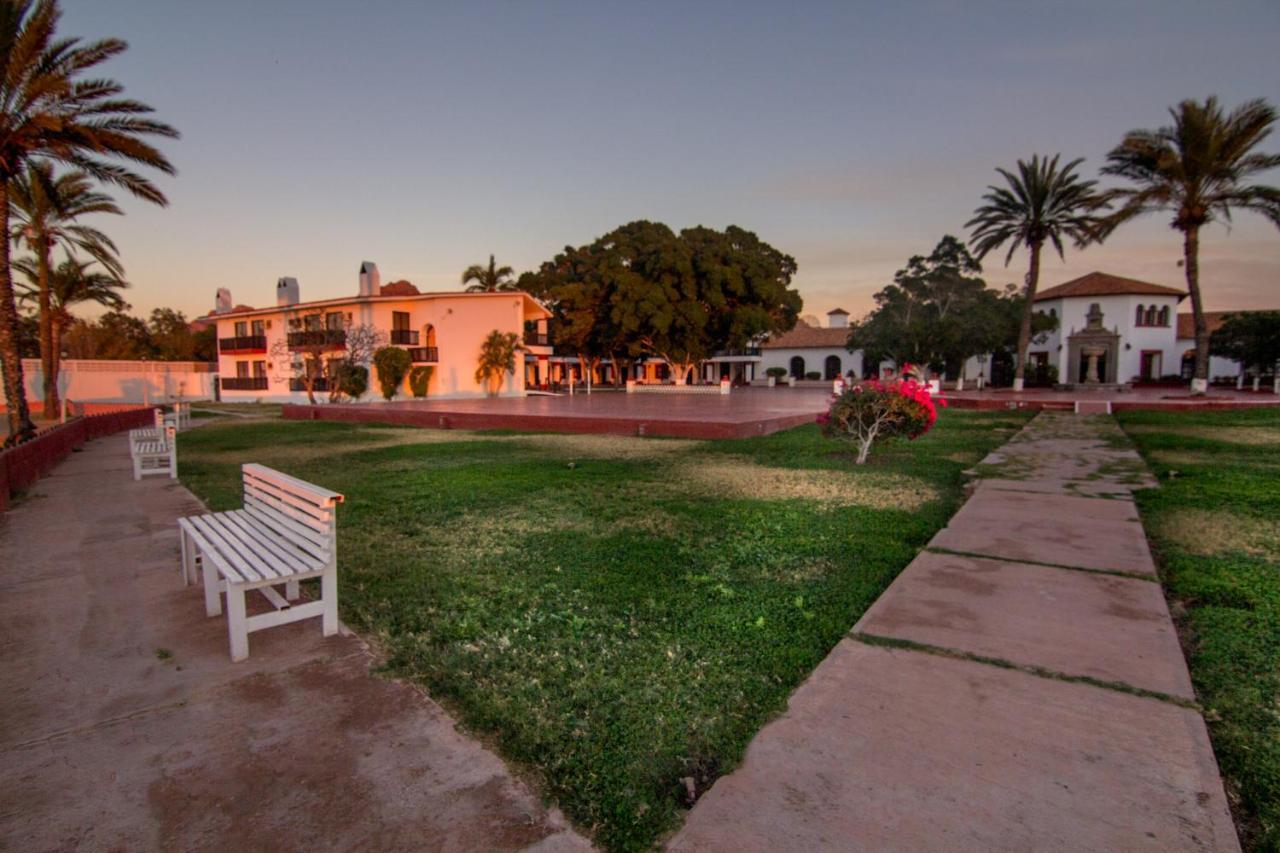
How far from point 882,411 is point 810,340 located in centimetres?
4878

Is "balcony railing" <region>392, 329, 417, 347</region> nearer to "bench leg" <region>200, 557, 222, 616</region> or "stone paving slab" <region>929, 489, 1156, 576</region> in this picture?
"bench leg" <region>200, 557, 222, 616</region>

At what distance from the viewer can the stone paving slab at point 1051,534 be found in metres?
4.41

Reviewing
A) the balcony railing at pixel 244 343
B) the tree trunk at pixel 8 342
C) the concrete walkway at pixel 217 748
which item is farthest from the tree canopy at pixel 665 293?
the concrete walkway at pixel 217 748

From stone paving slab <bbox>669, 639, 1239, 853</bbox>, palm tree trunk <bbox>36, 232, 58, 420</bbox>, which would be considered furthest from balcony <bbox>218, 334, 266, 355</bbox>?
stone paving slab <bbox>669, 639, 1239, 853</bbox>

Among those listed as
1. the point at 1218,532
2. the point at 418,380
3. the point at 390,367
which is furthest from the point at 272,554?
the point at 418,380

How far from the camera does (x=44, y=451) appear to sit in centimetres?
986

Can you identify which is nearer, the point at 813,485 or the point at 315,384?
the point at 813,485

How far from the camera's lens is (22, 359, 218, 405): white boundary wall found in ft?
96.0

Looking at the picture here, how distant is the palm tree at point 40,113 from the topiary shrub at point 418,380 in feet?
65.7

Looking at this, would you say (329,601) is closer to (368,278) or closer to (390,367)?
(390,367)

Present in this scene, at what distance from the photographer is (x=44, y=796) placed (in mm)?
2234

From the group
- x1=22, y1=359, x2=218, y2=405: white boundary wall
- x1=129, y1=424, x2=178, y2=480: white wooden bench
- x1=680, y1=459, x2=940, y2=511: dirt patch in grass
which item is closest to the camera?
x1=680, y1=459, x2=940, y2=511: dirt patch in grass

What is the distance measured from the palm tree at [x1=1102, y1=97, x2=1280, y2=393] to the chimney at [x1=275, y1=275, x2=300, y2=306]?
4253 cm

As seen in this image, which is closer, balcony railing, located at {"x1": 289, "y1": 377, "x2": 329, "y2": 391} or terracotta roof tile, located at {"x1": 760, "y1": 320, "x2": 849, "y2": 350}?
balcony railing, located at {"x1": 289, "y1": 377, "x2": 329, "y2": 391}
